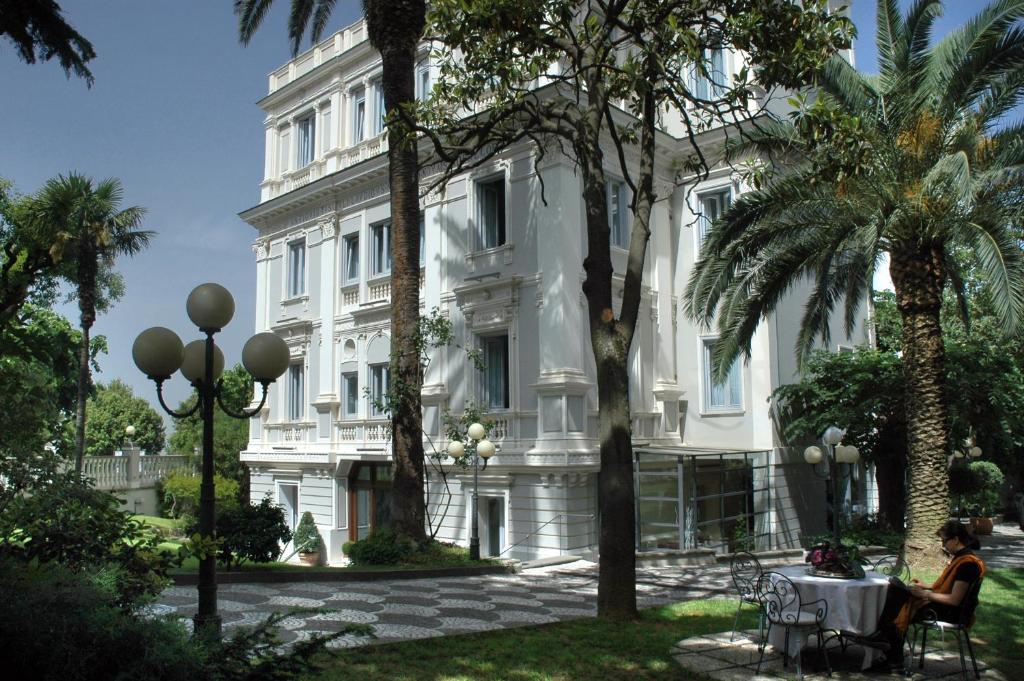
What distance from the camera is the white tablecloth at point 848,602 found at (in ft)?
25.1

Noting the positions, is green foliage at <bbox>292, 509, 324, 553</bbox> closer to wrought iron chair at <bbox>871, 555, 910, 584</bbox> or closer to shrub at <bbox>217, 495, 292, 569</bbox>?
shrub at <bbox>217, 495, 292, 569</bbox>

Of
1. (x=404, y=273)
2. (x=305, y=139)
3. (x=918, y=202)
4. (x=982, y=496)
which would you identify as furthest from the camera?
(x=982, y=496)

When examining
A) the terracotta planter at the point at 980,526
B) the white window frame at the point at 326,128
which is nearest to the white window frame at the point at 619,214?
the white window frame at the point at 326,128

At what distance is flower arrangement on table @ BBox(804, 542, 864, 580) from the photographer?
26.1 ft

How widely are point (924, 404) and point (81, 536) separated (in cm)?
1385

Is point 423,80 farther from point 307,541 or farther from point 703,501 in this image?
point 703,501

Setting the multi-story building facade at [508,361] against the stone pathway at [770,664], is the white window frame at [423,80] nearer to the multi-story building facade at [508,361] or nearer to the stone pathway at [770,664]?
the multi-story building facade at [508,361]

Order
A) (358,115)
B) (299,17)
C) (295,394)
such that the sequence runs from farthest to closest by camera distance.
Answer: (295,394), (358,115), (299,17)

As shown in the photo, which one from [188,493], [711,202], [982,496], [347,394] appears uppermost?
[711,202]

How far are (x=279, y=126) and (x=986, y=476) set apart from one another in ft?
87.8

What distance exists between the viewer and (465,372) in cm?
2209

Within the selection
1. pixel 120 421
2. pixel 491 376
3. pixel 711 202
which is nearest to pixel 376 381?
pixel 491 376

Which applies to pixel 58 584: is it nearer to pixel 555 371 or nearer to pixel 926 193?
pixel 926 193

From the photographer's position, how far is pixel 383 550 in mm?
15914
